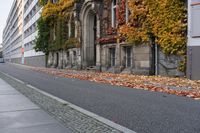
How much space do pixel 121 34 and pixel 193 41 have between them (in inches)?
301

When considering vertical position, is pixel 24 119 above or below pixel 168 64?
below

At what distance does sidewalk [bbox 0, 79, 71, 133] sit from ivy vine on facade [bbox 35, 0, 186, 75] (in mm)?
11037

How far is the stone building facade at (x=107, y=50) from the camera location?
19750 millimetres

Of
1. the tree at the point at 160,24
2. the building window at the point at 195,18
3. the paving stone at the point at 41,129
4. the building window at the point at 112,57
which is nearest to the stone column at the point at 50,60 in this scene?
the building window at the point at 112,57

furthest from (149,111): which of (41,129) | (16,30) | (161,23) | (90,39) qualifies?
(16,30)

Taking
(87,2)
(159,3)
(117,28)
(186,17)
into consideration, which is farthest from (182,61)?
(87,2)

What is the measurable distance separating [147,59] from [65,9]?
19.0m

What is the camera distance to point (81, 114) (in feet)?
23.9

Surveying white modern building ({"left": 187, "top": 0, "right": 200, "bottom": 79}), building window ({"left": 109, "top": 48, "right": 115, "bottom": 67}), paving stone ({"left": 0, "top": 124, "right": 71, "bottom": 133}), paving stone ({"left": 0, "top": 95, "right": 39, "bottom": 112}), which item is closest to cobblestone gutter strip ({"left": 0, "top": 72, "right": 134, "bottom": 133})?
paving stone ({"left": 0, "top": 124, "right": 71, "bottom": 133})

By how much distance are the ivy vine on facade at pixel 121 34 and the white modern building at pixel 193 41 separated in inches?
46.8

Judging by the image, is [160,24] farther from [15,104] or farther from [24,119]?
[24,119]

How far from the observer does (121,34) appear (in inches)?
900

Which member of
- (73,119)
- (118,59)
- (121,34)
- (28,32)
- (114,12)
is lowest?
(73,119)

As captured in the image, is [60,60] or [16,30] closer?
[60,60]
